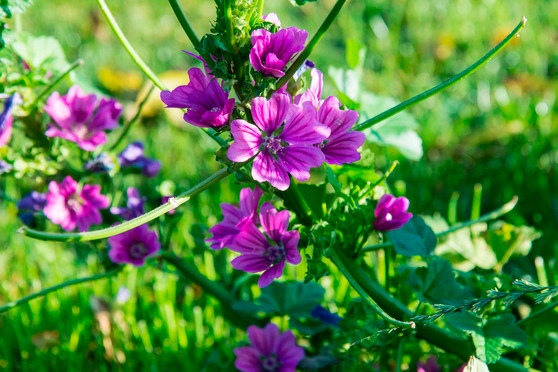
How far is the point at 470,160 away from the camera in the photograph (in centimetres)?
248

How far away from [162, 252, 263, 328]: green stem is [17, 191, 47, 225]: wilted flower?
0.35 metres

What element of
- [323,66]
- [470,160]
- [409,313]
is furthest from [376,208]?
[323,66]

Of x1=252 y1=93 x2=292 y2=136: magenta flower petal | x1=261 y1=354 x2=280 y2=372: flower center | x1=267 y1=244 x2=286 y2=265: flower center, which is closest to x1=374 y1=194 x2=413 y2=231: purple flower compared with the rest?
x1=267 y1=244 x2=286 y2=265: flower center

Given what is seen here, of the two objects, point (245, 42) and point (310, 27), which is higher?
point (310, 27)

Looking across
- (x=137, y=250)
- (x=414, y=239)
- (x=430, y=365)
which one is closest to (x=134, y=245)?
(x=137, y=250)

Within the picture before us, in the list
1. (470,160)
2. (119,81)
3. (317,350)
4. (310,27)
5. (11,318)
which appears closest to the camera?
(317,350)

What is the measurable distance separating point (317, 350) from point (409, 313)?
447 mm

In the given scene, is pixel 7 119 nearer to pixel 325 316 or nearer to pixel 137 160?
pixel 137 160

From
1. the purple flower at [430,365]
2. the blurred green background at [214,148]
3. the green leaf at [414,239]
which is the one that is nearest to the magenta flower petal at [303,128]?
the green leaf at [414,239]

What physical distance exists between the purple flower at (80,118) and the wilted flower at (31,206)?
193 mm

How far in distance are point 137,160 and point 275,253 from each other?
0.67 m

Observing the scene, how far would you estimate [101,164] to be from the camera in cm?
138

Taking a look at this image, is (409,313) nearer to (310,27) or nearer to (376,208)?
(376,208)

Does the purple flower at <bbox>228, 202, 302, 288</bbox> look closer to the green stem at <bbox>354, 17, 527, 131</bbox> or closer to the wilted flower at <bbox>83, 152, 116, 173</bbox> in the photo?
the green stem at <bbox>354, 17, 527, 131</bbox>
